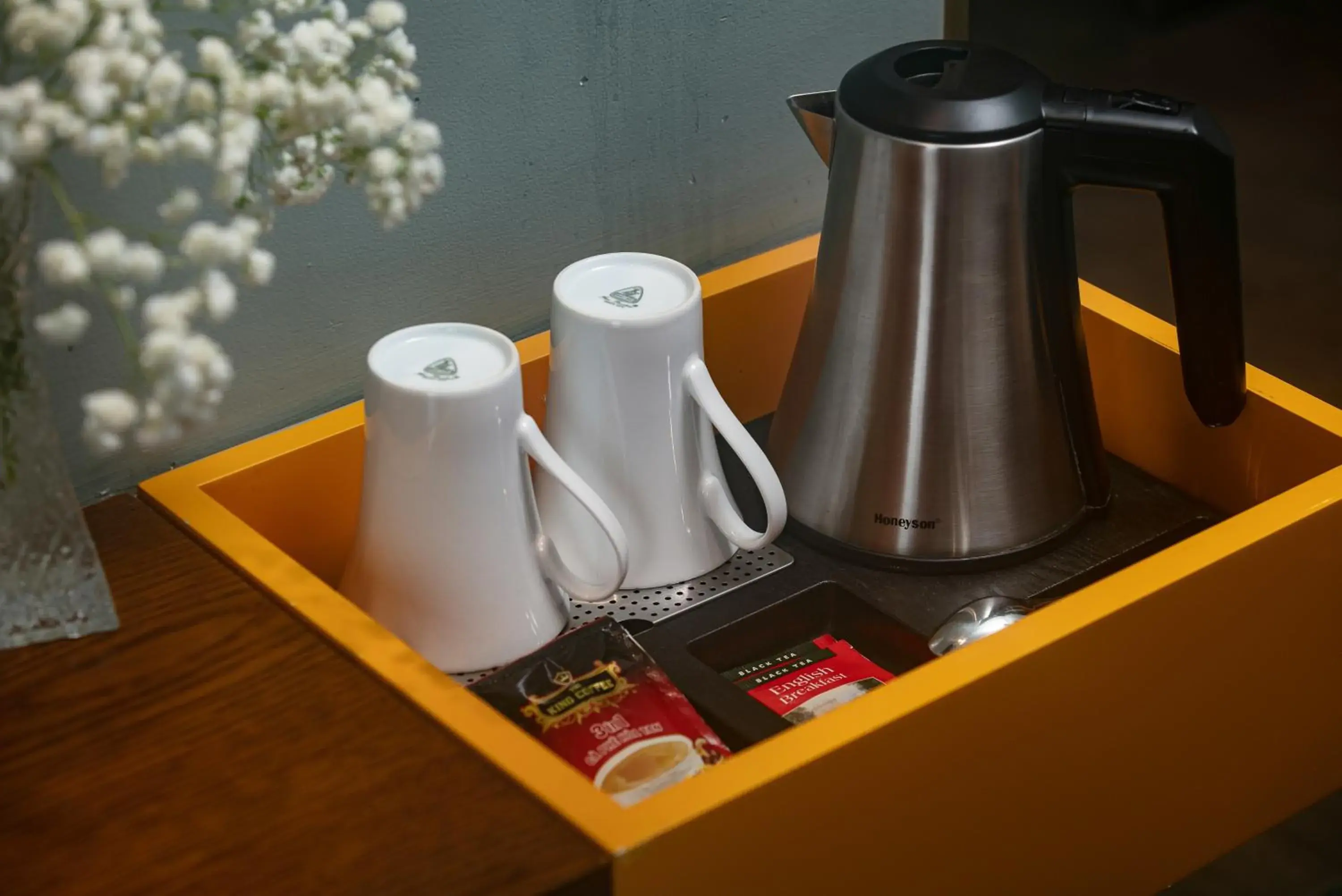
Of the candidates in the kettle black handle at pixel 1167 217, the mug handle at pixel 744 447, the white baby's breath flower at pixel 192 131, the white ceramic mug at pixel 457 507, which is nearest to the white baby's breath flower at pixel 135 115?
the white baby's breath flower at pixel 192 131

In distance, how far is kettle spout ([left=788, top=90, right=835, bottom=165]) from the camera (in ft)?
2.82

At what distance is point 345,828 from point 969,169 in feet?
1.41

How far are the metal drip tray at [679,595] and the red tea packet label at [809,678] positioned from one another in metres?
0.04

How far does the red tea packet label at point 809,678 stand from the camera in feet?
2.65

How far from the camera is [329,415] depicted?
2.93ft

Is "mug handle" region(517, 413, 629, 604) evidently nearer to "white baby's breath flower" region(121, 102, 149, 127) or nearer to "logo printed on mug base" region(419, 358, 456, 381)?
"logo printed on mug base" region(419, 358, 456, 381)

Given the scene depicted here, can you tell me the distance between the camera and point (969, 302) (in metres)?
0.83

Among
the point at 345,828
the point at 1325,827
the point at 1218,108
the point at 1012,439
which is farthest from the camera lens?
the point at 1218,108

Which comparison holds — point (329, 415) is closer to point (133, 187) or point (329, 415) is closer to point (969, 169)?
point (133, 187)

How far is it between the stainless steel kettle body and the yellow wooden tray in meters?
0.11

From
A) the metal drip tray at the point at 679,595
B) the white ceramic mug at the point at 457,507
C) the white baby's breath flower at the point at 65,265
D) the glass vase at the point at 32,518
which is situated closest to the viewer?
the white baby's breath flower at the point at 65,265

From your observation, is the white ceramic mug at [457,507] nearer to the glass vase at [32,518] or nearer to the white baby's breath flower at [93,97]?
the glass vase at [32,518]

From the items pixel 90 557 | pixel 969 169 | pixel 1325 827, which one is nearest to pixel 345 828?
pixel 90 557

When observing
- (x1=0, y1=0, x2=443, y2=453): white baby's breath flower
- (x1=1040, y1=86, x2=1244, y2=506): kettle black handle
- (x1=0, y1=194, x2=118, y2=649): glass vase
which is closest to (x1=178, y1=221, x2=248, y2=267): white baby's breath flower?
(x1=0, y1=0, x2=443, y2=453): white baby's breath flower
